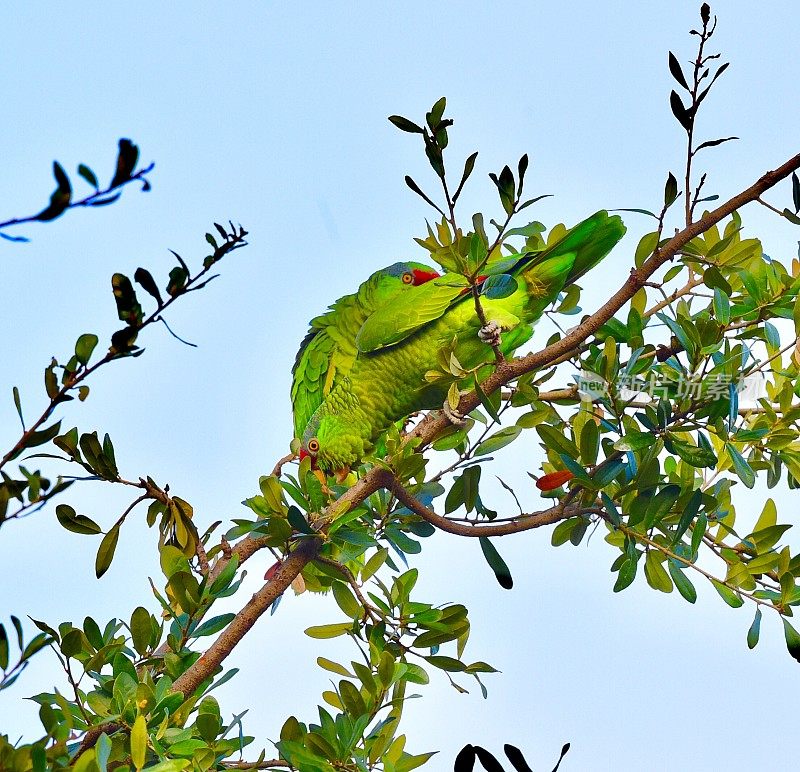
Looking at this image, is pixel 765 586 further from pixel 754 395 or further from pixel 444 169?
pixel 444 169

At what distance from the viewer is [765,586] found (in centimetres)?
215

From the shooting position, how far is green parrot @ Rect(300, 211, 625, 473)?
2.56m

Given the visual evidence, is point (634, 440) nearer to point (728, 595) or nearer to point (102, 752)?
point (728, 595)

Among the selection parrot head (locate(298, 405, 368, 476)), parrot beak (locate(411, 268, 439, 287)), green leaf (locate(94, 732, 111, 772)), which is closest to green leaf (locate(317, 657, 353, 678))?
green leaf (locate(94, 732, 111, 772))

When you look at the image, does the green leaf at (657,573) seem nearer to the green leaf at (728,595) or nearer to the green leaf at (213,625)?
the green leaf at (728,595)

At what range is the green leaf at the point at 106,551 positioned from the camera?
1.92 meters

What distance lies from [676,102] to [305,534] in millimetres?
1211

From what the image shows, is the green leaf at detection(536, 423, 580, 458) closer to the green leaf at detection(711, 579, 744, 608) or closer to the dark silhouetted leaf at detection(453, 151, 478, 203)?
the green leaf at detection(711, 579, 744, 608)

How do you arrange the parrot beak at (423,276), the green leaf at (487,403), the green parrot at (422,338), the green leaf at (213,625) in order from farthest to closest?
the parrot beak at (423,276), the green parrot at (422,338), the green leaf at (487,403), the green leaf at (213,625)

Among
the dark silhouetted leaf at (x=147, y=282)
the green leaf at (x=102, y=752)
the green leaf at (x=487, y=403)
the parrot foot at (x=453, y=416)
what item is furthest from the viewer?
the parrot foot at (x=453, y=416)

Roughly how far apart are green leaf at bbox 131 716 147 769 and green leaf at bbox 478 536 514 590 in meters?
0.94

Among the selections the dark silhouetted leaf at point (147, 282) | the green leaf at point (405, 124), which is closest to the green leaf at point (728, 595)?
the green leaf at point (405, 124)

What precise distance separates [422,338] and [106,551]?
1.34 meters

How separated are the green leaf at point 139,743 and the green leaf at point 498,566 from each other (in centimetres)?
94
